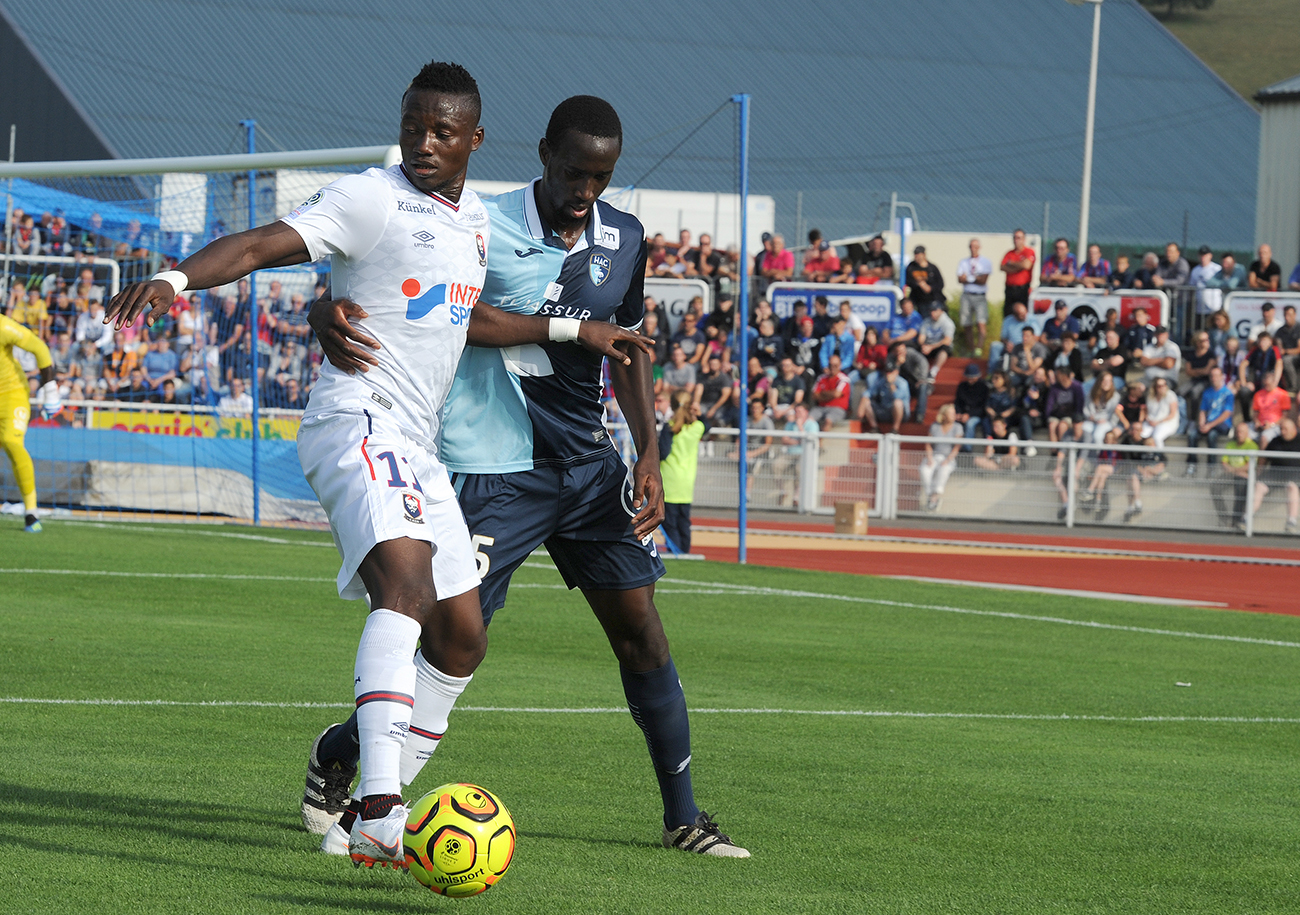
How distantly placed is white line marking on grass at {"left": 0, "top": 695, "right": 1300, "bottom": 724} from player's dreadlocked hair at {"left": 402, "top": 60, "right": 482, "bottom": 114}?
3.68 meters

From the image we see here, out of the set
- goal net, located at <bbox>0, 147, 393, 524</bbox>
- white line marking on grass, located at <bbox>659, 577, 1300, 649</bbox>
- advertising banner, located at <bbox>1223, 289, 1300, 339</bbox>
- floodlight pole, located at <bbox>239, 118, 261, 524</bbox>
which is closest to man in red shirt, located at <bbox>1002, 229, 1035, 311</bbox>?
advertising banner, located at <bbox>1223, 289, 1300, 339</bbox>

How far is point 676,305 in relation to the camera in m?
27.8

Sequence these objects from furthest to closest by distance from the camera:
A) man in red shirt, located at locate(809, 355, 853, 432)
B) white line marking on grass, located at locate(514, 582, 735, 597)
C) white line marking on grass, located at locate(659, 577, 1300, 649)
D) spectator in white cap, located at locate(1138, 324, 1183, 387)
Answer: man in red shirt, located at locate(809, 355, 853, 432), spectator in white cap, located at locate(1138, 324, 1183, 387), white line marking on grass, located at locate(514, 582, 735, 597), white line marking on grass, located at locate(659, 577, 1300, 649)

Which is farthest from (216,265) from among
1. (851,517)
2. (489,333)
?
(851,517)

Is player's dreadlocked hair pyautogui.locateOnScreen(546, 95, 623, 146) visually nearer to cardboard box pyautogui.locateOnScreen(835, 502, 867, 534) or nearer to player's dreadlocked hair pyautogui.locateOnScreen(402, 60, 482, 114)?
player's dreadlocked hair pyautogui.locateOnScreen(402, 60, 482, 114)

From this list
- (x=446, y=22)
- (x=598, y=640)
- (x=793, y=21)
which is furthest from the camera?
(x=793, y=21)

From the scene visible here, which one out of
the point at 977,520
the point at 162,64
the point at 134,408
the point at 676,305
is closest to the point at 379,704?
the point at 134,408

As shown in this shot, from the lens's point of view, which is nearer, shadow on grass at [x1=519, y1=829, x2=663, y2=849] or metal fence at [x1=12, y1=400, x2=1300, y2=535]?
shadow on grass at [x1=519, y1=829, x2=663, y2=849]

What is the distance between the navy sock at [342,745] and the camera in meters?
5.11

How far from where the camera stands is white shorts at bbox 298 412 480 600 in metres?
4.46

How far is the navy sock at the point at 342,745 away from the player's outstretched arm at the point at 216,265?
1.51m

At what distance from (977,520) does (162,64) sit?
1018 inches

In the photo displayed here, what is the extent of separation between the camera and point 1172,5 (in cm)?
12375

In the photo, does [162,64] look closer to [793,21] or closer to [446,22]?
[446,22]
